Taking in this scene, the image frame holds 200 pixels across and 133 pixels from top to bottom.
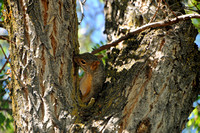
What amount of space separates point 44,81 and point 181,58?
126 cm

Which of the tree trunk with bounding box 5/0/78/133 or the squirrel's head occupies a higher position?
the squirrel's head

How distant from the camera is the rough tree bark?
6.06 ft

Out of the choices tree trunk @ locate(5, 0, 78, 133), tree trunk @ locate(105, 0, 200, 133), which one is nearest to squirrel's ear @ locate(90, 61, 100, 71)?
tree trunk @ locate(105, 0, 200, 133)

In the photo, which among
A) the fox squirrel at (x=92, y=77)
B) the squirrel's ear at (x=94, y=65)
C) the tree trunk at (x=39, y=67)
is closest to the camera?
the tree trunk at (x=39, y=67)

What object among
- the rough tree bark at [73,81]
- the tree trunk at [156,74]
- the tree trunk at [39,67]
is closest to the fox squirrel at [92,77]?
the tree trunk at [156,74]

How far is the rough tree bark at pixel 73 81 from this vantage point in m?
1.85

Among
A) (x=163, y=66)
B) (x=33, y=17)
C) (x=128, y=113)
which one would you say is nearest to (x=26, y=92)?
(x=33, y=17)

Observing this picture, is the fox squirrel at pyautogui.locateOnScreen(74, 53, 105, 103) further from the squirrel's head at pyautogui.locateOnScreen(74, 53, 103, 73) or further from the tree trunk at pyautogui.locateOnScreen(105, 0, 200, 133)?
the tree trunk at pyautogui.locateOnScreen(105, 0, 200, 133)

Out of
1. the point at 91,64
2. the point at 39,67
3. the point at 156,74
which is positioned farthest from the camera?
the point at 91,64

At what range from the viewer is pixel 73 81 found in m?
2.11

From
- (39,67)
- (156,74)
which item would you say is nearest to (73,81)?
(39,67)

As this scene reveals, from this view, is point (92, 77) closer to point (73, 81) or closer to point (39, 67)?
point (73, 81)

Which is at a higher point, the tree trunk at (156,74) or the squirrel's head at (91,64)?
the squirrel's head at (91,64)

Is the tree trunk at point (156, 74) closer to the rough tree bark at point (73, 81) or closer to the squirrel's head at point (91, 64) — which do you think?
the rough tree bark at point (73, 81)
